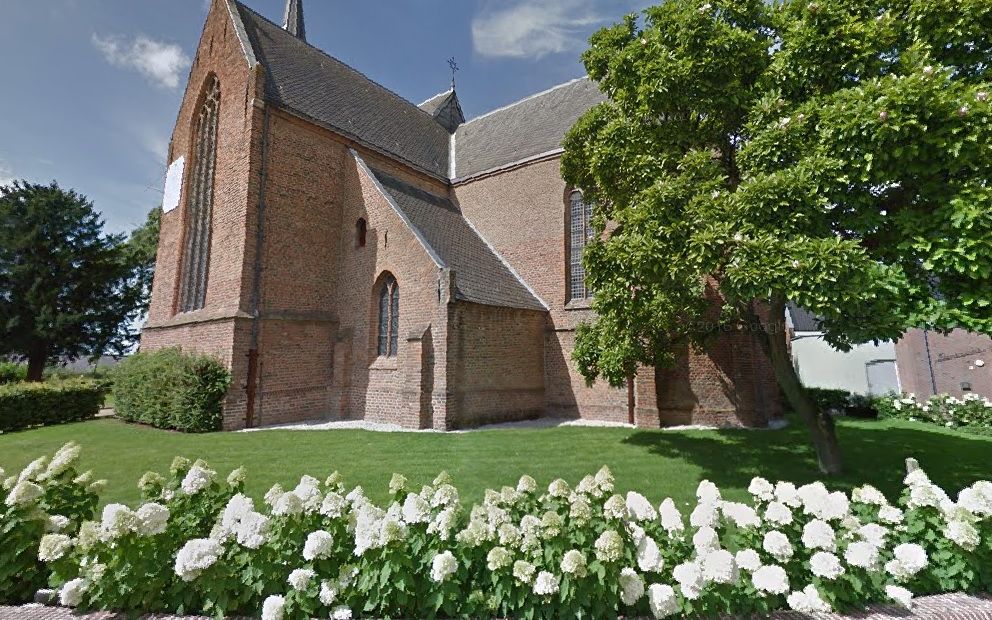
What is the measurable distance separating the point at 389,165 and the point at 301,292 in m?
6.95

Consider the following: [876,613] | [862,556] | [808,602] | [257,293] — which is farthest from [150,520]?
[257,293]

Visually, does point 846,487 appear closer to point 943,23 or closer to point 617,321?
point 617,321

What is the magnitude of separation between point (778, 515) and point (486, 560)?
2487 mm

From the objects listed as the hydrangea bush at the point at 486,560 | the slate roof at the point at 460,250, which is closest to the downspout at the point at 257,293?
the slate roof at the point at 460,250

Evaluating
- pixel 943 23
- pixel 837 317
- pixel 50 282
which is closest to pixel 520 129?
pixel 943 23

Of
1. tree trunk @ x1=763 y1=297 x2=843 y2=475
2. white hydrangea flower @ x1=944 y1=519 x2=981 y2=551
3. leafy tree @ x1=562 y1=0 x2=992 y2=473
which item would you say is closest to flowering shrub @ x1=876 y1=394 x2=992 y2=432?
tree trunk @ x1=763 y1=297 x2=843 y2=475

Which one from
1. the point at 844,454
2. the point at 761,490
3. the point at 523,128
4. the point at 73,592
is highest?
the point at 523,128

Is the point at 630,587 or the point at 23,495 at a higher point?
the point at 23,495

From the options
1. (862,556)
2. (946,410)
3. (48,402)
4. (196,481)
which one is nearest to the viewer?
(862,556)

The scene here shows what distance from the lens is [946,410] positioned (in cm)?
1455

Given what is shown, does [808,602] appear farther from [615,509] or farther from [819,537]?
[615,509]

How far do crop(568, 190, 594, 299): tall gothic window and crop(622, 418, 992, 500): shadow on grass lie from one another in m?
6.25

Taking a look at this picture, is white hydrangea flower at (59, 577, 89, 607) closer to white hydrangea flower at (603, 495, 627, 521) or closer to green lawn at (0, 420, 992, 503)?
green lawn at (0, 420, 992, 503)

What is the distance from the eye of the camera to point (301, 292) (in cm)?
1468
